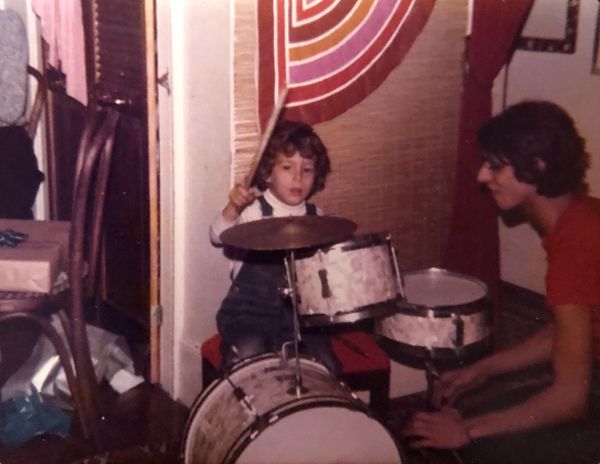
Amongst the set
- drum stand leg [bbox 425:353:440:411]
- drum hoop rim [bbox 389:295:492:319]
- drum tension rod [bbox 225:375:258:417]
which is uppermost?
drum hoop rim [bbox 389:295:492:319]

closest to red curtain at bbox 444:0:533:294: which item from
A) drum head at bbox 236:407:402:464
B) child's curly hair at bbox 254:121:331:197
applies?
child's curly hair at bbox 254:121:331:197

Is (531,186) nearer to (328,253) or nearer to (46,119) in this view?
(328,253)

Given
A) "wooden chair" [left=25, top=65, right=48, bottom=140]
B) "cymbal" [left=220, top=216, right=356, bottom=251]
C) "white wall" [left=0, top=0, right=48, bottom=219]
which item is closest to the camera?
"cymbal" [left=220, top=216, right=356, bottom=251]

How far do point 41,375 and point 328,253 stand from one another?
1.06m

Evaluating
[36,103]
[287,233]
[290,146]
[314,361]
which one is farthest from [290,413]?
[36,103]

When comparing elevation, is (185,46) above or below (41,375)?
above

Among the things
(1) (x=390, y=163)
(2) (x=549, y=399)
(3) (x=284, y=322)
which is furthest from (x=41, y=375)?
(2) (x=549, y=399)

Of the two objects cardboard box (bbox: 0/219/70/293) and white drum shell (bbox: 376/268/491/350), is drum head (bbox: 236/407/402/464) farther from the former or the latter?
cardboard box (bbox: 0/219/70/293)

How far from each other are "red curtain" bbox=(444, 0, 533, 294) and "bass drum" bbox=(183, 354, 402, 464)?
115 cm

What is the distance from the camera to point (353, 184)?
261cm

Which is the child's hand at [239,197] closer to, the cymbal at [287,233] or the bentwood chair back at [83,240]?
the cymbal at [287,233]

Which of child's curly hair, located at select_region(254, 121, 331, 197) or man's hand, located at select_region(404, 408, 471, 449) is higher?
child's curly hair, located at select_region(254, 121, 331, 197)

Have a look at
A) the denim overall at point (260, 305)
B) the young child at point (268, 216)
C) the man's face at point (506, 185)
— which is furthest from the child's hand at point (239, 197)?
the man's face at point (506, 185)

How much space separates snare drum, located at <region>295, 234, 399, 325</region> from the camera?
1.97 m
